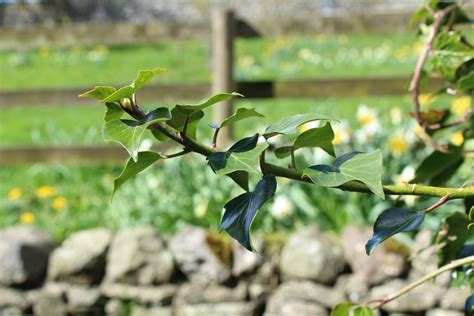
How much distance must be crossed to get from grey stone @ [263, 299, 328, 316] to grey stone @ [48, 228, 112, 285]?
0.71 meters

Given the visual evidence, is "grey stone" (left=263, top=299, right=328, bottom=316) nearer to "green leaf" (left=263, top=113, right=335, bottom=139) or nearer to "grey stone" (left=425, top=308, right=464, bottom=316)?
"grey stone" (left=425, top=308, right=464, bottom=316)

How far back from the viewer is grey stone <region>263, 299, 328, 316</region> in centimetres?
268

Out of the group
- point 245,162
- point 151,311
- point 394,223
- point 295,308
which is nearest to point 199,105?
point 245,162

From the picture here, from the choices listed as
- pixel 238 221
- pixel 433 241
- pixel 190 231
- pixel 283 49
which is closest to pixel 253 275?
pixel 190 231

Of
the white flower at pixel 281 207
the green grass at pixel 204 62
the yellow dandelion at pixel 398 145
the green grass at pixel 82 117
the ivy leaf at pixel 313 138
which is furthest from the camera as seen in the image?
the green grass at pixel 204 62

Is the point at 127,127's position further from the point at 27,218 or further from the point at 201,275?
the point at 27,218

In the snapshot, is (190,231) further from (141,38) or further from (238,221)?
(238,221)

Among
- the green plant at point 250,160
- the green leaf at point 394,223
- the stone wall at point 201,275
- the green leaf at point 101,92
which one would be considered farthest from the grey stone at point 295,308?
the green leaf at point 101,92

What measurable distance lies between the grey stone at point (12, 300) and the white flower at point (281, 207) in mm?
1045

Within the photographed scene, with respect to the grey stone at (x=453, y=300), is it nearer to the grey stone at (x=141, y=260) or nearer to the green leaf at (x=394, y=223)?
the grey stone at (x=141, y=260)

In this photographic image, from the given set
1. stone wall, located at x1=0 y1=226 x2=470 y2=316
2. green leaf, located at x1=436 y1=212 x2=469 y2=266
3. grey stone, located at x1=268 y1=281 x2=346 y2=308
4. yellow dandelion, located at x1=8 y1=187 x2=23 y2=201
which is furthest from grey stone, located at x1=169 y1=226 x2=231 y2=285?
green leaf, located at x1=436 y1=212 x2=469 y2=266

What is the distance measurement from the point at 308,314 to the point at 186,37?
2.02 meters

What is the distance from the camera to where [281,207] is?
306 centimetres

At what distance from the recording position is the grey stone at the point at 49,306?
2953mm
